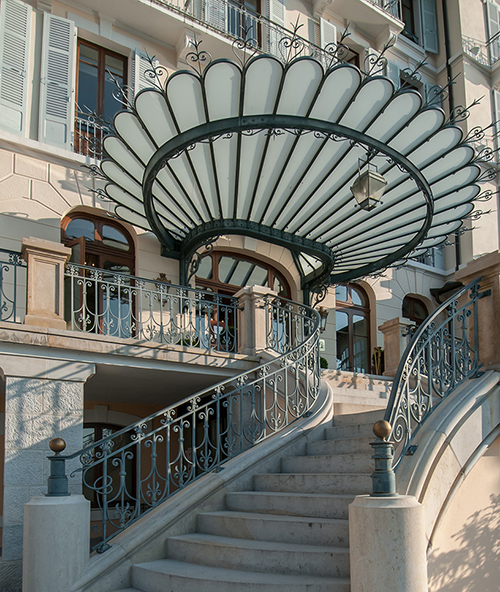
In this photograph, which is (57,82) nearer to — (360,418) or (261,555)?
(360,418)

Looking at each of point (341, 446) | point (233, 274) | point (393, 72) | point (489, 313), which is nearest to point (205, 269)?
point (233, 274)

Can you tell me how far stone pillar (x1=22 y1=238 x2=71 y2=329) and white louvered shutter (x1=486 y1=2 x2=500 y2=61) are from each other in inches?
597

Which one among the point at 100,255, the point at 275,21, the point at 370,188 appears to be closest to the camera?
the point at 370,188

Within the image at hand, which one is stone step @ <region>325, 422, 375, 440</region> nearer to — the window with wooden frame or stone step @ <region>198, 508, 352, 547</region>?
stone step @ <region>198, 508, 352, 547</region>

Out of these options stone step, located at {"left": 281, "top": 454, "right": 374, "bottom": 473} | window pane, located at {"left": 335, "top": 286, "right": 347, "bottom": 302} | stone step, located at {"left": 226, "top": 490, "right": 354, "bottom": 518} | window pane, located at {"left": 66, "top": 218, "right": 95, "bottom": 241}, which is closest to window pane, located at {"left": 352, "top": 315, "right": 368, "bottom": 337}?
window pane, located at {"left": 335, "top": 286, "right": 347, "bottom": 302}

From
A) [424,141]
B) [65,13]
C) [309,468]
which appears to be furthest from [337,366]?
[65,13]

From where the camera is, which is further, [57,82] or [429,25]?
[429,25]

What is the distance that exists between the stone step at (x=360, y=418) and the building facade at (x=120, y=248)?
143 centimetres

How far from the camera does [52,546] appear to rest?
4984mm

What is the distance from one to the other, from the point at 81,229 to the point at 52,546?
6797 millimetres

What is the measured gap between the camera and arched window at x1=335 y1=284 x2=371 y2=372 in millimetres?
14047

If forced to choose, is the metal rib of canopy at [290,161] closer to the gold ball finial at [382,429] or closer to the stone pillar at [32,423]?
the stone pillar at [32,423]

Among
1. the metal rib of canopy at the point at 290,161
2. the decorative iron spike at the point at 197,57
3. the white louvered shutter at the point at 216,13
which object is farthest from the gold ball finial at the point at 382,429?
the white louvered shutter at the point at 216,13

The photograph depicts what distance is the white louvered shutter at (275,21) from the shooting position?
43.2 feet
